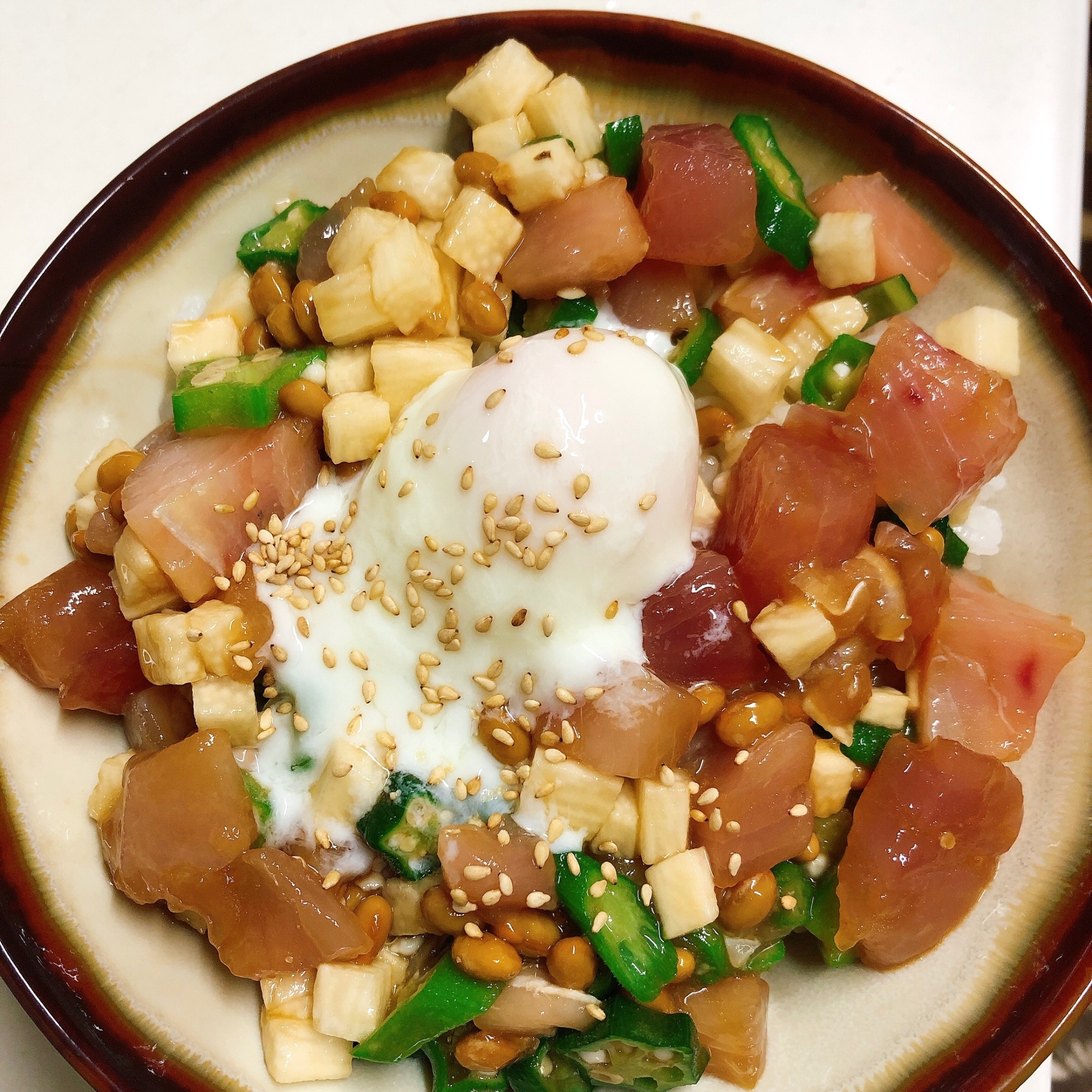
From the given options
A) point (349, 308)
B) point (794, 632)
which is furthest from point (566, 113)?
point (794, 632)

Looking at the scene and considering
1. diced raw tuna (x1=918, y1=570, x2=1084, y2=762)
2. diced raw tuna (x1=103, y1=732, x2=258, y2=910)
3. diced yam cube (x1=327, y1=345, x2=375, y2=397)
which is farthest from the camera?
diced yam cube (x1=327, y1=345, x2=375, y2=397)

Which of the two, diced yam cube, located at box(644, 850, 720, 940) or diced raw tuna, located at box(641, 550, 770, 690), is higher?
diced raw tuna, located at box(641, 550, 770, 690)

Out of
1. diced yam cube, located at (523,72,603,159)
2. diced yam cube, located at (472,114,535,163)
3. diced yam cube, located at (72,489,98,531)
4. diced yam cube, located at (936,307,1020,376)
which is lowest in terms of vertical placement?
diced yam cube, located at (72,489,98,531)

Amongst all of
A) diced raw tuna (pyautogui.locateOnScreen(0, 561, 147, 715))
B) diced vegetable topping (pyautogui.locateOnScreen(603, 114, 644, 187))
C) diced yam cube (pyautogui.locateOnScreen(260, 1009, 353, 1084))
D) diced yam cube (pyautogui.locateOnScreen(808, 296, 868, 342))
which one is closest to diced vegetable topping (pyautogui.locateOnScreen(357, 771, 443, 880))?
diced yam cube (pyautogui.locateOnScreen(260, 1009, 353, 1084))

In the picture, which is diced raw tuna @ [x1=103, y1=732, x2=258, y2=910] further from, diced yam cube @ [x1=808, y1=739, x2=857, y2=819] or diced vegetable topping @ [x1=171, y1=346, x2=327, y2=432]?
diced yam cube @ [x1=808, y1=739, x2=857, y2=819]

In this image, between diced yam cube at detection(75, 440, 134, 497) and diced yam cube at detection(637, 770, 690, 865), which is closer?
diced yam cube at detection(637, 770, 690, 865)

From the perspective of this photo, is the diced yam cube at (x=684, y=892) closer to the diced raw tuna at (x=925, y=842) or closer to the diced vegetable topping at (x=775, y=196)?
the diced raw tuna at (x=925, y=842)

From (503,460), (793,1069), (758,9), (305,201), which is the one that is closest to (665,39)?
(758,9)
